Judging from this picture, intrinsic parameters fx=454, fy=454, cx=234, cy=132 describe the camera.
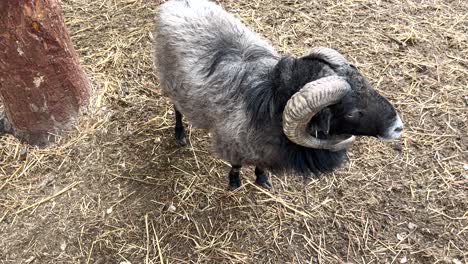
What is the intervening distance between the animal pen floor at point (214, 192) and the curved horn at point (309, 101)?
1.29 m

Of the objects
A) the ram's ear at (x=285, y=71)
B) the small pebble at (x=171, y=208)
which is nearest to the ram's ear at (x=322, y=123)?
the ram's ear at (x=285, y=71)

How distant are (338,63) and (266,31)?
9.68ft

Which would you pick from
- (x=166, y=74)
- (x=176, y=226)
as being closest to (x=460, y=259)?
(x=176, y=226)

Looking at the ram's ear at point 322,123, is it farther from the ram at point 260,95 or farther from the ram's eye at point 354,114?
the ram's eye at point 354,114

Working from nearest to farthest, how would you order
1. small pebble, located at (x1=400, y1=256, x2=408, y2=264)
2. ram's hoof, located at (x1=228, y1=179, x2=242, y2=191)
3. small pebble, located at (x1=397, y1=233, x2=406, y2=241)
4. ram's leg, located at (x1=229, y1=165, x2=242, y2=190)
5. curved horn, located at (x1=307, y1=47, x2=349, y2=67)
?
curved horn, located at (x1=307, y1=47, x2=349, y2=67) < small pebble, located at (x1=400, y1=256, x2=408, y2=264) < small pebble, located at (x1=397, y1=233, x2=406, y2=241) < ram's leg, located at (x1=229, y1=165, x2=242, y2=190) < ram's hoof, located at (x1=228, y1=179, x2=242, y2=191)

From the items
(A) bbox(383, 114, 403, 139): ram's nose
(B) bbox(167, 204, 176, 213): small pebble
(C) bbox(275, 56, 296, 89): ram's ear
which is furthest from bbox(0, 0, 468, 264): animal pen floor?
(C) bbox(275, 56, 296, 89): ram's ear

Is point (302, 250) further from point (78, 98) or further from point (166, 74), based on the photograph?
point (78, 98)

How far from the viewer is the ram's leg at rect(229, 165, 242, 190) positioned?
14.1 ft

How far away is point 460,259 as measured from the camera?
4023 millimetres

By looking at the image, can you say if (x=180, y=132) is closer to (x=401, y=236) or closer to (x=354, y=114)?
(x=354, y=114)

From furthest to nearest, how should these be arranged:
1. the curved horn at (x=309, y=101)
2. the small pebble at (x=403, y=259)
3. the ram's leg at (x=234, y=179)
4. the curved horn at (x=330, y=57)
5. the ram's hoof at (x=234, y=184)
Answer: the ram's hoof at (x=234, y=184)
the ram's leg at (x=234, y=179)
the small pebble at (x=403, y=259)
the curved horn at (x=330, y=57)
the curved horn at (x=309, y=101)

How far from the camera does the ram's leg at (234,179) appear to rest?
429 cm

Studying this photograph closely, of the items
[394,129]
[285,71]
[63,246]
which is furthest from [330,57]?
[63,246]

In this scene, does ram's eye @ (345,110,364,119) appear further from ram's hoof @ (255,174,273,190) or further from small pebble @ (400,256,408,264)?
small pebble @ (400,256,408,264)
